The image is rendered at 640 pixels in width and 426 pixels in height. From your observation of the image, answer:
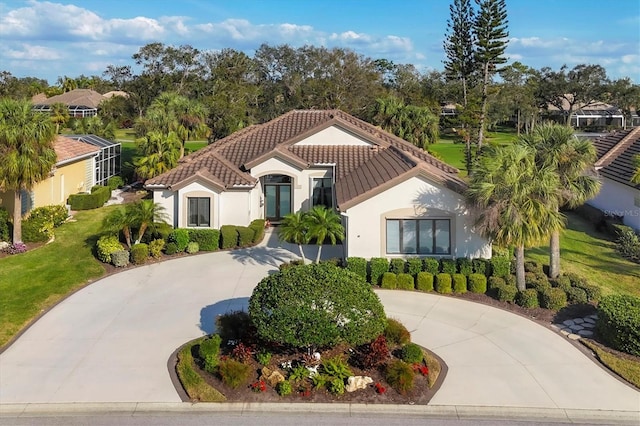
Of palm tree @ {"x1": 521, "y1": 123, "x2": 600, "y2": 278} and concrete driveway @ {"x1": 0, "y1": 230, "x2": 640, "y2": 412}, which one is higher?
palm tree @ {"x1": 521, "y1": 123, "x2": 600, "y2": 278}

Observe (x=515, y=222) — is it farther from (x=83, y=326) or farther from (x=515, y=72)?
(x=515, y=72)

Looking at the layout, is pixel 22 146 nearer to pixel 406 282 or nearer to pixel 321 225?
pixel 321 225

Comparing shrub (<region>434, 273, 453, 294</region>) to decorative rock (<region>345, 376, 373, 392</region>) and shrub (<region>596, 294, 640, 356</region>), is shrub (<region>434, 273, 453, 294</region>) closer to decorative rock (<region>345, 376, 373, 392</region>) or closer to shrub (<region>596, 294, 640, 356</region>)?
shrub (<region>596, 294, 640, 356</region>)

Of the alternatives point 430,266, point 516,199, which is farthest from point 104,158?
point 516,199

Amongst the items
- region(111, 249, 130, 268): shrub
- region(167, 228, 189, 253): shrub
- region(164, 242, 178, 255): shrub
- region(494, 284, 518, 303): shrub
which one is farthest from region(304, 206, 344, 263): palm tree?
region(111, 249, 130, 268): shrub

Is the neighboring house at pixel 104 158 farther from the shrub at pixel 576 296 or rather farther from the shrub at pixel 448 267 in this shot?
the shrub at pixel 576 296

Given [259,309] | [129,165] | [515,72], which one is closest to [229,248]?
[259,309]
